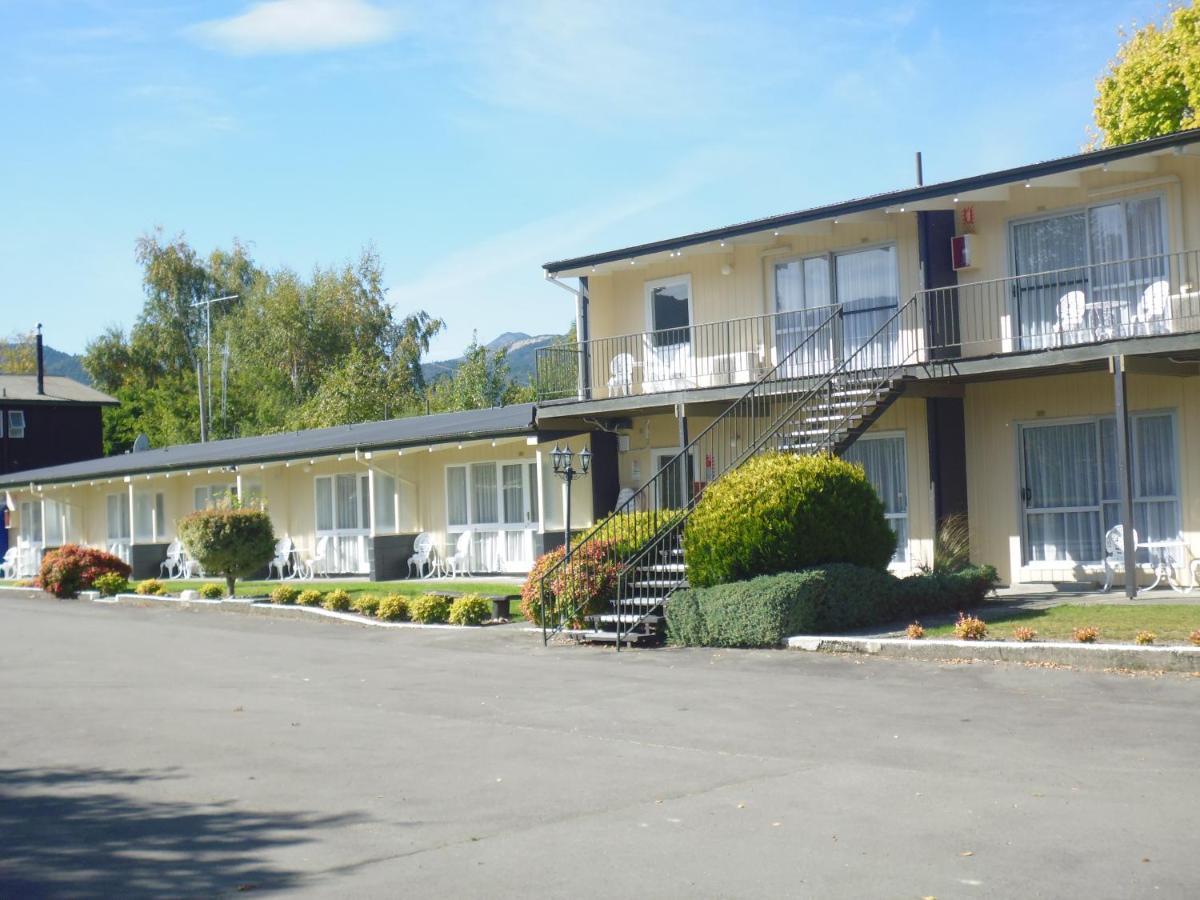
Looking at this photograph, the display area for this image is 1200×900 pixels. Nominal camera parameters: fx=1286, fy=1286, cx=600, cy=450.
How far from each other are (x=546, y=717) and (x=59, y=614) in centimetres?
1722

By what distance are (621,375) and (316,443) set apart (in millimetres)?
10381

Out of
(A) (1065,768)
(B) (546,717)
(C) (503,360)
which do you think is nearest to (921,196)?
(B) (546,717)

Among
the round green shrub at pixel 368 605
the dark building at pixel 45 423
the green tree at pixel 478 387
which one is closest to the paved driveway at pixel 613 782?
the round green shrub at pixel 368 605

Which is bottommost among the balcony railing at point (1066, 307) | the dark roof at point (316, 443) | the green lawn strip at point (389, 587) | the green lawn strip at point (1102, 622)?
the green lawn strip at point (1102, 622)

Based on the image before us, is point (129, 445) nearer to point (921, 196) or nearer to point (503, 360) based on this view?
point (503, 360)

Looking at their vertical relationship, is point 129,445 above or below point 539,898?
above

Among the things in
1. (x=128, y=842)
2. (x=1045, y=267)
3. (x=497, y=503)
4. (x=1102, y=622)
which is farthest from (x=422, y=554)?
(x=128, y=842)

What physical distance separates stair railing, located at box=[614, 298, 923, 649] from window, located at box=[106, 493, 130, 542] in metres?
23.6

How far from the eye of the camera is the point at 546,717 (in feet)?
34.8

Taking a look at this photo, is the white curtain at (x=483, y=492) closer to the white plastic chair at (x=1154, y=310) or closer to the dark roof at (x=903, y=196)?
the dark roof at (x=903, y=196)

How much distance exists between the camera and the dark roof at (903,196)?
639 inches

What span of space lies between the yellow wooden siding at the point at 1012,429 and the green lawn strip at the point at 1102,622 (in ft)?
12.0

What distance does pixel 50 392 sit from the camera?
56531 mm

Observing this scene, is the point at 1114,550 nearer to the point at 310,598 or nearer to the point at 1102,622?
the point at 1102,622
